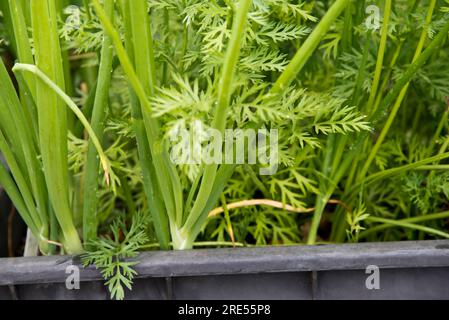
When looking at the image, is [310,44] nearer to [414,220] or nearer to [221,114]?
[221,114]

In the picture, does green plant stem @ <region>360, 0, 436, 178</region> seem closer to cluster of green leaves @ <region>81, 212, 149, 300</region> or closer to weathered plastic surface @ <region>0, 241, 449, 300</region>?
weathered plastic surface @ <region>0, 241, 449, 300</region>

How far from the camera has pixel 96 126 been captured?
622 millimetres

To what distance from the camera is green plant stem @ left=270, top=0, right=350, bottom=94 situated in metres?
0.52

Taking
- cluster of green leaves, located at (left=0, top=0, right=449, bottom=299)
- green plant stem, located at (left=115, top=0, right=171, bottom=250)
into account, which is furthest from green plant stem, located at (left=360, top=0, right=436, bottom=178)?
green plant stem, located at (left=115, top=0, right=171, bottom=250)

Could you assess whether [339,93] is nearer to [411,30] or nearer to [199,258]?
→ [411,30]

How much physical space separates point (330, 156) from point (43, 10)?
361mm

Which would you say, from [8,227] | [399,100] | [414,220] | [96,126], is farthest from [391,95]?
[8,227]

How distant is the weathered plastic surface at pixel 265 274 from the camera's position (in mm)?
630

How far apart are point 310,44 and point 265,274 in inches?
10.1

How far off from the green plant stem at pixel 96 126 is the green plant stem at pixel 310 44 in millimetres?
163

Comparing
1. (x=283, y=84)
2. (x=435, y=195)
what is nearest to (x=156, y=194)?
(x=283, y=84)

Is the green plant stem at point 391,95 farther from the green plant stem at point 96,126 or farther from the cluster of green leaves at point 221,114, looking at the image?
the green plant stem at point 96,126

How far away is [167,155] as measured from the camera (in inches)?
23.6

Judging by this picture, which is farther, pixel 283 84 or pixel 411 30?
pixel 411 30
